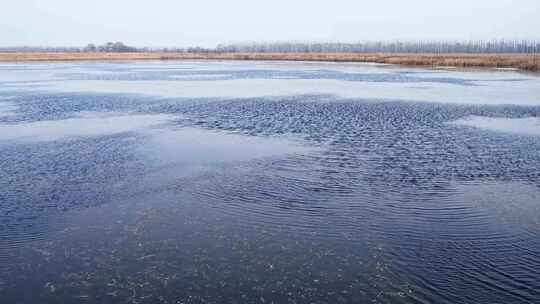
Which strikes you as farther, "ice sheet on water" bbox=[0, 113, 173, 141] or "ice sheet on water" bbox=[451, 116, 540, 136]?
"ice sheet on water" bbox=[451, 116, 540, 136]

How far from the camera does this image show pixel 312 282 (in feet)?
28.6

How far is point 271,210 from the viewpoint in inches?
481

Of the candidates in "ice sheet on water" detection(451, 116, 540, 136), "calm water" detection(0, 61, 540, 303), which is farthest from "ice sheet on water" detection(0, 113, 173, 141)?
"ice sheet on water" detection(451, 116, 540, 136)

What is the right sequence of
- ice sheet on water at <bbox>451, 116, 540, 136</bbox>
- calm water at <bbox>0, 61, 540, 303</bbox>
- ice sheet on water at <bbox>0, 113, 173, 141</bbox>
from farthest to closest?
ice sheet on water at <bbox>451, 116, 540, 136</bbox>, ice sheet on water at <bbox>0, 113, 173, 141</bbox>, calm water at <bbox>0, 61, 540, 303</bbox>

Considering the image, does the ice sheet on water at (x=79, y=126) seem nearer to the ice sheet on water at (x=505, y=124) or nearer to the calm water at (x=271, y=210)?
the calm water at (x=271, y=210)

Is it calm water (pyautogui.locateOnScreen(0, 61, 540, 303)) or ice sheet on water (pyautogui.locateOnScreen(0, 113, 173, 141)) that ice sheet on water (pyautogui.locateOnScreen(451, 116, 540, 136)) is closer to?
calm water (pyautogui.locateOnScreen(0, 61, 540, 303))

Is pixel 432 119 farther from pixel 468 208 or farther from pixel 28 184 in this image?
pixel 28 184

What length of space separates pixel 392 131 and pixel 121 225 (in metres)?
14.4

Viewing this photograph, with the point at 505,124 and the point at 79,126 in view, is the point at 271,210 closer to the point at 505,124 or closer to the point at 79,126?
the point at 79,126

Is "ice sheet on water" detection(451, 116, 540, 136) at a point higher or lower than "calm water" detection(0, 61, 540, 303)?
higher

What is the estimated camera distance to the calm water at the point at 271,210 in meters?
8.66

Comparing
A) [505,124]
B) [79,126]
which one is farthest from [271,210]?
[505,124]

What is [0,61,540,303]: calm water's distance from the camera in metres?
8.66

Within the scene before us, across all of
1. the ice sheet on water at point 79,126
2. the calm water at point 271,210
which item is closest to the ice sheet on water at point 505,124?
the calm water at point 271,210
